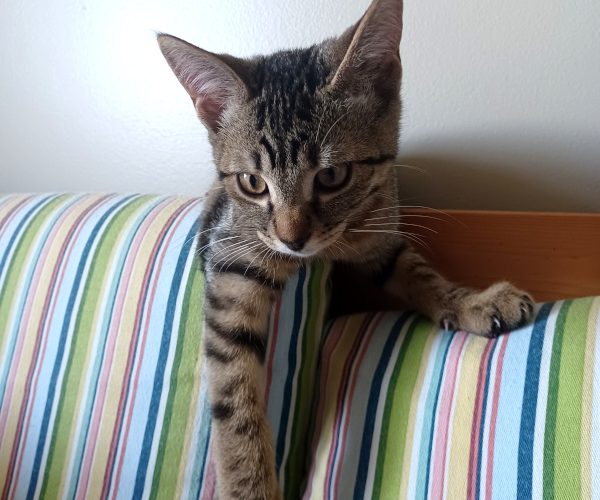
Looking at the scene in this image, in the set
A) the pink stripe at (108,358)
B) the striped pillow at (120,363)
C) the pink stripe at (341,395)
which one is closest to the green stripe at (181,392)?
the striped pillow at (120,363)

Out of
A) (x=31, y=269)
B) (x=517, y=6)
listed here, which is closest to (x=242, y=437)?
(x=31, y=269)

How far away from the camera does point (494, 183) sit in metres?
0.92

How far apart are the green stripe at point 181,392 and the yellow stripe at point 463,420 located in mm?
374

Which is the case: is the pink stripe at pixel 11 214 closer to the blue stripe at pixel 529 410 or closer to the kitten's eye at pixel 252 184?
the kitten's eye at pixel 252 184

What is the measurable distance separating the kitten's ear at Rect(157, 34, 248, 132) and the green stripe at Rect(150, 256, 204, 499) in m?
0.26

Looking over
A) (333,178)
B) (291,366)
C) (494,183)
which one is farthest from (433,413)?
(494,183)

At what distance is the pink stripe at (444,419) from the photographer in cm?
63

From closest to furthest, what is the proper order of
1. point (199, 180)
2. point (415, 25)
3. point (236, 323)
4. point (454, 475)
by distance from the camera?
1. point (454, 475)
2. point (236, 323)
3. point (415, 25)
4. point (199, 180)

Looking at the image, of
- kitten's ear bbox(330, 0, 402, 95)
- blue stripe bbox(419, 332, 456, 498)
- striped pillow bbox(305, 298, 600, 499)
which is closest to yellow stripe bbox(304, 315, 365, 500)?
striped pillow bbox(305, 298, 600, 499)

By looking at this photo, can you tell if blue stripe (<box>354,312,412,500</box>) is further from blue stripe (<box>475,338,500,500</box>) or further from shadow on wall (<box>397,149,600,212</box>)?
shadow on wall (<box>397,149,600,212</box>)

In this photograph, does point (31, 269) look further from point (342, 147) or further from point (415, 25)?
point (415, 25)

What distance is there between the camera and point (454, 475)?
62cm

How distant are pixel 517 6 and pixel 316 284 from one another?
54 centimetres

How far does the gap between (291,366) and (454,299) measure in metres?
0.26
